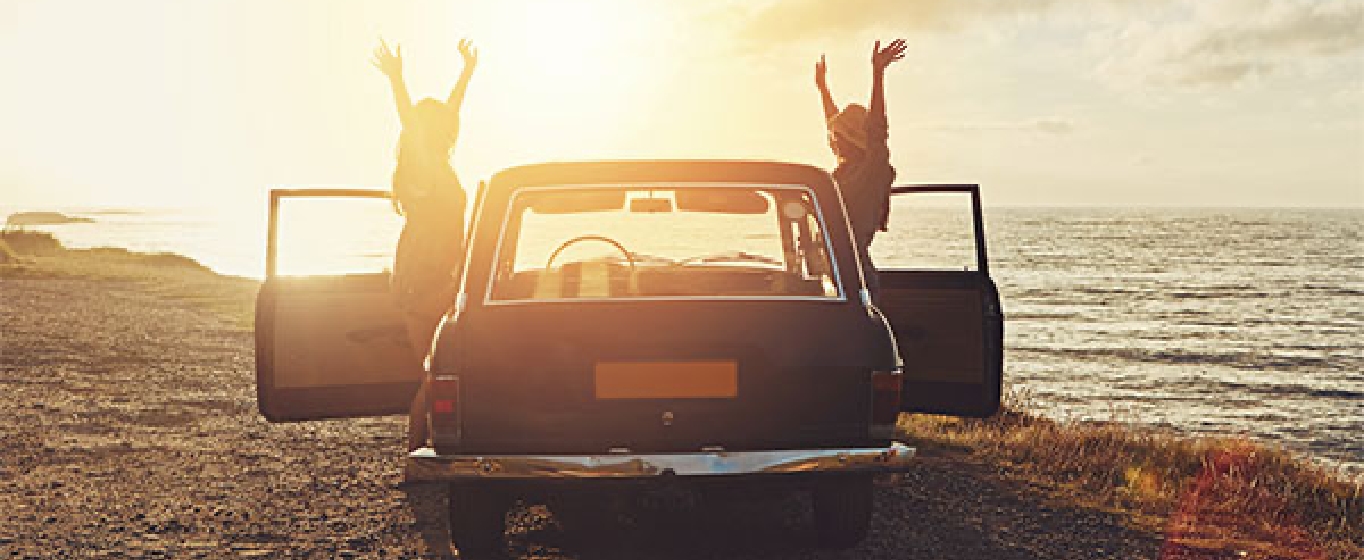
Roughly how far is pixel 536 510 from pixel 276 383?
4.78 feet

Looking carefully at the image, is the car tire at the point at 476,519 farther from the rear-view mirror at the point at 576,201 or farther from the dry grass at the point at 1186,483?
the dry grass at the point at 1186,483

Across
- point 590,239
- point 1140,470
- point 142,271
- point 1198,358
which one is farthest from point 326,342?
point 142,271

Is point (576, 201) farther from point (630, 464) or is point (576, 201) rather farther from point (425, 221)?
point (630, 464)

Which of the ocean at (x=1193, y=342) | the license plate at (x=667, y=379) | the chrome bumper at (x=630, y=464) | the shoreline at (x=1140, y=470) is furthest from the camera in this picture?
the ocean at (x=1193, y=342)

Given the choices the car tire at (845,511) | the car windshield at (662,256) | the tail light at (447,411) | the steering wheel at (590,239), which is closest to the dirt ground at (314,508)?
the car tire at (845,511)

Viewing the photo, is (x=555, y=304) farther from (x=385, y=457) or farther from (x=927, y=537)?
(x=385, y=457)

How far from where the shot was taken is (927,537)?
6.03m

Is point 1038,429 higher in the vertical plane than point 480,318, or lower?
lower

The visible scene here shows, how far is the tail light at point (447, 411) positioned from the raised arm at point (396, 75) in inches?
94.8

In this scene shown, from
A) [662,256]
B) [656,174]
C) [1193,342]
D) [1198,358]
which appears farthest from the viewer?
[1193,342]

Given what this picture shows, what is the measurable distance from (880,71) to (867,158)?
1.88 feet

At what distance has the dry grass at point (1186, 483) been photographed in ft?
20.6

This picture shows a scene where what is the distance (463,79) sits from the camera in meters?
6.94

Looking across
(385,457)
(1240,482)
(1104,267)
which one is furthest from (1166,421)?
(1104,267)
